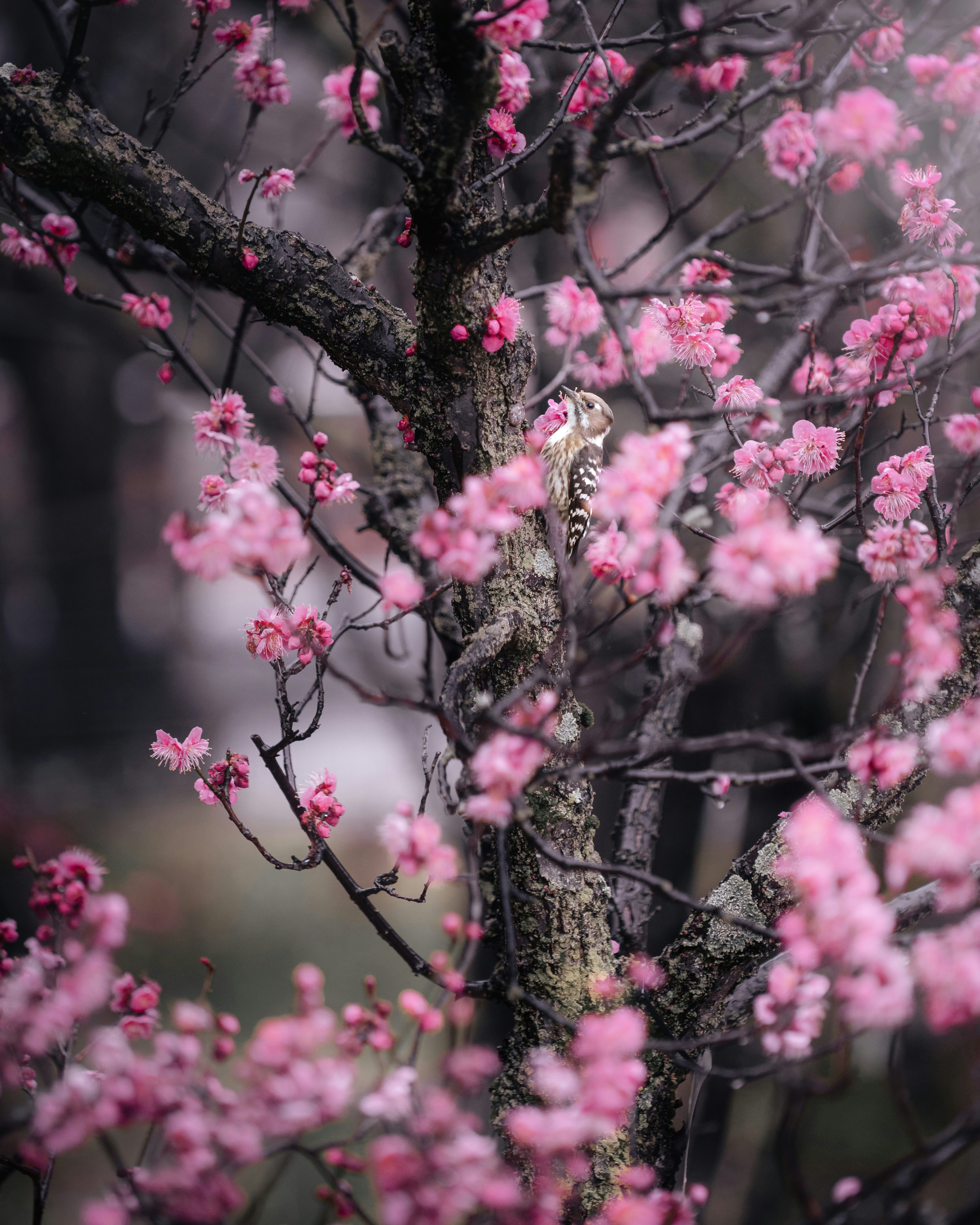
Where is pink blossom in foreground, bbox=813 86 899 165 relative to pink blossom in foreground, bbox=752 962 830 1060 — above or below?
above

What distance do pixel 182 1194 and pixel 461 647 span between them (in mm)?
882

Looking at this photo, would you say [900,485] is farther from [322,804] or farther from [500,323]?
[322,804]

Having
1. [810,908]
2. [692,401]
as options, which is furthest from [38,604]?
[810,908]

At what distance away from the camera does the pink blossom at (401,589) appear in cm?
66

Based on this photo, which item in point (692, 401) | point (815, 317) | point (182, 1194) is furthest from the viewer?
point (692, 401)

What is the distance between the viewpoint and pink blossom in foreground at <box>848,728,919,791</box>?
708 millimetres

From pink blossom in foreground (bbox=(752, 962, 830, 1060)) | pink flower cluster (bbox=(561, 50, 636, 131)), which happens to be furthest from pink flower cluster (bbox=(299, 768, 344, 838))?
pink flower cluster (bbox=(561, 50, 636, 131))

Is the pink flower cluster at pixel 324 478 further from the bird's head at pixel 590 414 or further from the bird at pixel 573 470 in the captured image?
the bird's head at pixel 590 414

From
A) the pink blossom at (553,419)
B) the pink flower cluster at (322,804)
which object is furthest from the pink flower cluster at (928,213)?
the pink flower cluster at (322,804)

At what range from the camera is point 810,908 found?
1.86 feet

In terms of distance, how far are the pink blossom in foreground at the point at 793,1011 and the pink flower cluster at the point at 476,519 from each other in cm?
51

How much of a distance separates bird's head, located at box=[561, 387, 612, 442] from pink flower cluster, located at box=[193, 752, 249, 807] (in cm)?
108

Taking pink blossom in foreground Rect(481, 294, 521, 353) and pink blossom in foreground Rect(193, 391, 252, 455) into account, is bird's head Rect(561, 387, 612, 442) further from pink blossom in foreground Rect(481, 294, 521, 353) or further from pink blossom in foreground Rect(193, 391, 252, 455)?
pink blossom in foreground Rect(193, 391, 252, 455)

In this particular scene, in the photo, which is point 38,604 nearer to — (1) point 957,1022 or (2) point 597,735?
(2) point 597,735
